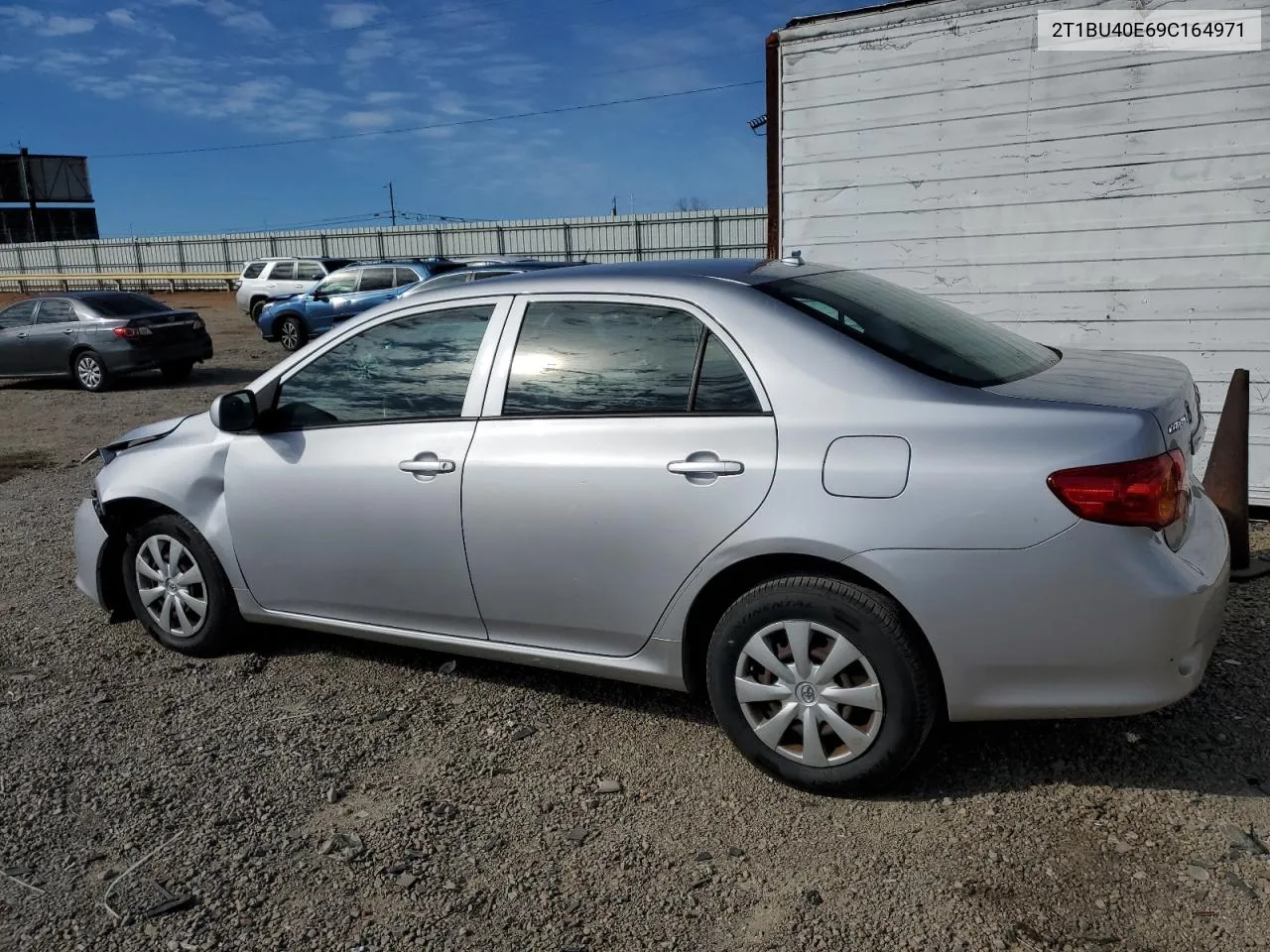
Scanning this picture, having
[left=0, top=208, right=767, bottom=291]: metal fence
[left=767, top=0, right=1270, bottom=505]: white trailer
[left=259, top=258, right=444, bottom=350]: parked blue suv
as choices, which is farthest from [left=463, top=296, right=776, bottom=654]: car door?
[left=0, top=208, right=767, bottom=291]: metal fence

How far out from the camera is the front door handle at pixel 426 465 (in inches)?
139

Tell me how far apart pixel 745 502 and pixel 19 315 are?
16107 millimetres

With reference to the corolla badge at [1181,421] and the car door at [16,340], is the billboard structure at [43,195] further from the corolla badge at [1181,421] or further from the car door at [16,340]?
the corolla badge at [1181,421]

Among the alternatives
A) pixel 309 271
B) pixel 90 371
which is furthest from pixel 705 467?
pixel 309 271

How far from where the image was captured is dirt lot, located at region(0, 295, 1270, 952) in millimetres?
2592

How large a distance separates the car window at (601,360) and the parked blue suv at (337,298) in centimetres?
1570

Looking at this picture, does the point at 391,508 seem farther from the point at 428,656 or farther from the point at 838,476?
the point at 838,476

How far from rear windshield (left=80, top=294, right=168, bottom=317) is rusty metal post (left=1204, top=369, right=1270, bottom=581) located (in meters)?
14.5

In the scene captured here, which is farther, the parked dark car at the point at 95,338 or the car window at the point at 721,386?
the parked dark car at the point at 95,338

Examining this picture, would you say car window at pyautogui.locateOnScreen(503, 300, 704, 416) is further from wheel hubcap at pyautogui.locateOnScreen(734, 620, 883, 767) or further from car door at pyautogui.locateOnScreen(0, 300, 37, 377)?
car door at pyautogui.locateOnScreen(0, 300, 37, 377)

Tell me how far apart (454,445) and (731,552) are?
111cm

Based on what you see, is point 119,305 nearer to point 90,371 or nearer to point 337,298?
point 90,371

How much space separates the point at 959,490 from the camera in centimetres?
276

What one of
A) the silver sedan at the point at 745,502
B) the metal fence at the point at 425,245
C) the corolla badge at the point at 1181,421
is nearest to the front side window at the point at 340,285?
the metal fence at the point at 425,245
